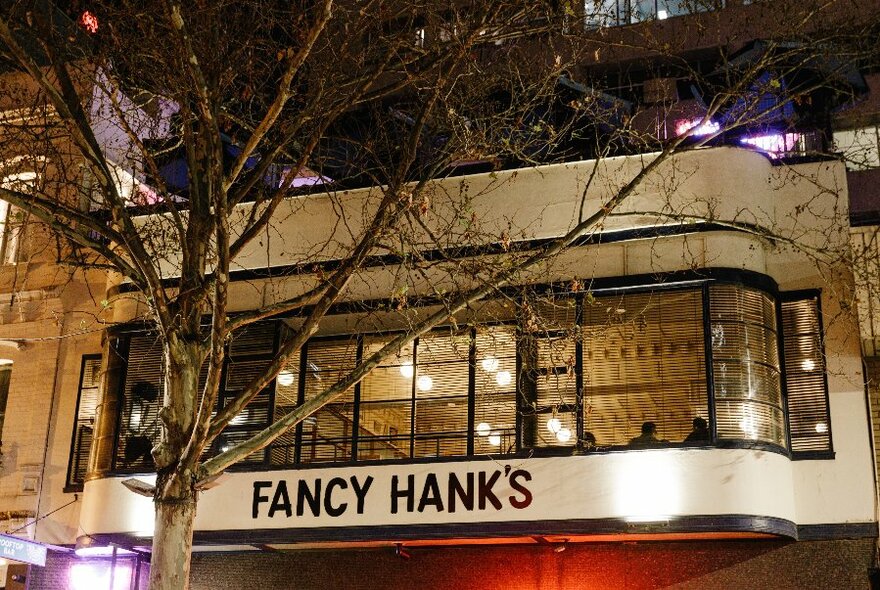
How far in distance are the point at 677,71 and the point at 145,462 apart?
486 inches

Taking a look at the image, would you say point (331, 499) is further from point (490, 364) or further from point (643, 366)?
point (643, 366)

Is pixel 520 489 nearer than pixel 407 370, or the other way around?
pixel 520 489

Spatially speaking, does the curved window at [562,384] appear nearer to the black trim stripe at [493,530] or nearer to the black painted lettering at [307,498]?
the black painted lettering at [307,498]

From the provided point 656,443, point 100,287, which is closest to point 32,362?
point 100,287

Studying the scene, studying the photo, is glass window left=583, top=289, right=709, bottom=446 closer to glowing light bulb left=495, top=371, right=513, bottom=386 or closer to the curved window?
the curved window

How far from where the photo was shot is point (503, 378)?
15.4 m

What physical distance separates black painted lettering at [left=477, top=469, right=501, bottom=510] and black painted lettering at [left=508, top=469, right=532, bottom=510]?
0.63 feet

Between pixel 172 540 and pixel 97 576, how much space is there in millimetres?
8647

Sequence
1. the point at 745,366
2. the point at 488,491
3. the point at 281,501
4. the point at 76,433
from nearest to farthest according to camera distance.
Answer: the point at 745,366 → the point at 488,491 → the point at 281,501 → the point at 76,433

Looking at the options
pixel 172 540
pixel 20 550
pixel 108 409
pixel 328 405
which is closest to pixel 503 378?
pixel 328 405

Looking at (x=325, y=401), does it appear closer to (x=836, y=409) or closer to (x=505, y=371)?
(x=505, y=371)

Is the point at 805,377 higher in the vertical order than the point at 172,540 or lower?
higher

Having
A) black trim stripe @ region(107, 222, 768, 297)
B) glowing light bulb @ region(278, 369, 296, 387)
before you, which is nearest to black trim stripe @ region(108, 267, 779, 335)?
black trim stripe @ region(107, 222, 768, 297)

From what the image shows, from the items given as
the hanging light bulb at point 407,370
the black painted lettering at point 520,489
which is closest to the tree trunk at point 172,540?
the black painted lettering at point 520,489
